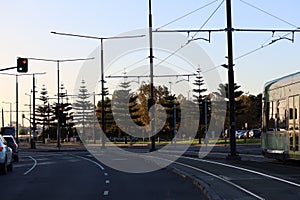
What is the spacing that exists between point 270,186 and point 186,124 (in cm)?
7719

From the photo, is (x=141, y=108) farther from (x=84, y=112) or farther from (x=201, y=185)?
(x=201, y=185)

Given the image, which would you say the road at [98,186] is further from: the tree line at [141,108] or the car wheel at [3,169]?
the tree line at [141,108]

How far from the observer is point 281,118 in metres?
27.2

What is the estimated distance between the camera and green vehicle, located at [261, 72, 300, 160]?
2506 cm

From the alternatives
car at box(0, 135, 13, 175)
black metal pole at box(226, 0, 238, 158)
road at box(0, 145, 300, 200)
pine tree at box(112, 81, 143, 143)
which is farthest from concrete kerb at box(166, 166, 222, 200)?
pine tree at box(112, 81, 143, 143)

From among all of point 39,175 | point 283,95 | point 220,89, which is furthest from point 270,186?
point 220,89

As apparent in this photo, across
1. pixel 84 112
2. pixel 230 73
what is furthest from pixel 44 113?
pixel 230 73

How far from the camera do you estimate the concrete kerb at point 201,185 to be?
15914mm

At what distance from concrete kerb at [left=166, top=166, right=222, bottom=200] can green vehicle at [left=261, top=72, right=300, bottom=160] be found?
14.2 ft

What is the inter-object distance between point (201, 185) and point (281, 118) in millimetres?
9314

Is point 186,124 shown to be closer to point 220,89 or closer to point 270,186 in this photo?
point 220,89

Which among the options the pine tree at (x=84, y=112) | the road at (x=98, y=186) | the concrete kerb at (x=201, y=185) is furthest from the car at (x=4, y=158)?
the pine tree at (x=84, y=112)

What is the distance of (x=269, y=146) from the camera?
28891 mm

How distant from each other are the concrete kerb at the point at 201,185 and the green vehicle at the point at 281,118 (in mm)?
4336
